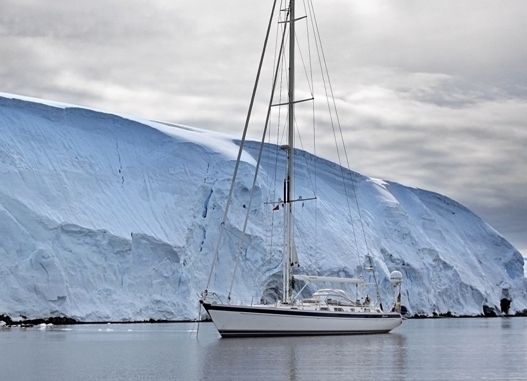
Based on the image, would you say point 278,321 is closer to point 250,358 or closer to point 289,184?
point 289,184

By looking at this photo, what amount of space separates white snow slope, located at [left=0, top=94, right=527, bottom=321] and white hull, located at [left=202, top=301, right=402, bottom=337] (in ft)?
31.2

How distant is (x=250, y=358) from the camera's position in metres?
15.7

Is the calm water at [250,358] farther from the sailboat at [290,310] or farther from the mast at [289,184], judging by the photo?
the mast at [289,184]

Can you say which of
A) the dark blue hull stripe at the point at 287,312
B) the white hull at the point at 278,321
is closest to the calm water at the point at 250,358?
the white hull at the point at 278,321

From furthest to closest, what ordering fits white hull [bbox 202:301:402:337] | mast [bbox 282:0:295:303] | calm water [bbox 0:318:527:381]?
mast [bbox 282:0:295:303]
white hull [bbox 202:301:402:337]
calm water [bbox 0:318:527:381]

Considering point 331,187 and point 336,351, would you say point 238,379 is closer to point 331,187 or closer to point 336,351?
point 336,351

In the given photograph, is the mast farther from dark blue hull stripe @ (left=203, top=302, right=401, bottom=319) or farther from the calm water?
the calm water

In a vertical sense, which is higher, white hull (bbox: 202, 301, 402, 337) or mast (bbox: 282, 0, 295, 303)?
mast (bbox: 282, 0, 295, 303)

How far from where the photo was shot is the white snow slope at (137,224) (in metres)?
29.0

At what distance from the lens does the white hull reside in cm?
2072

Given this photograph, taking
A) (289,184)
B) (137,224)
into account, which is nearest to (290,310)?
(289,184)

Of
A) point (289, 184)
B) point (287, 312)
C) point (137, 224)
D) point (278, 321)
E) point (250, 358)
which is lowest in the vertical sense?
point (250, 358)

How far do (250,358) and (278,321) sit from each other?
5611 mm

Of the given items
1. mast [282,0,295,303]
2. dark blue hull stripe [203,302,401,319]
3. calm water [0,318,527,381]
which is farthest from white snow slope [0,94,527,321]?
mast [282,0,295,303]
